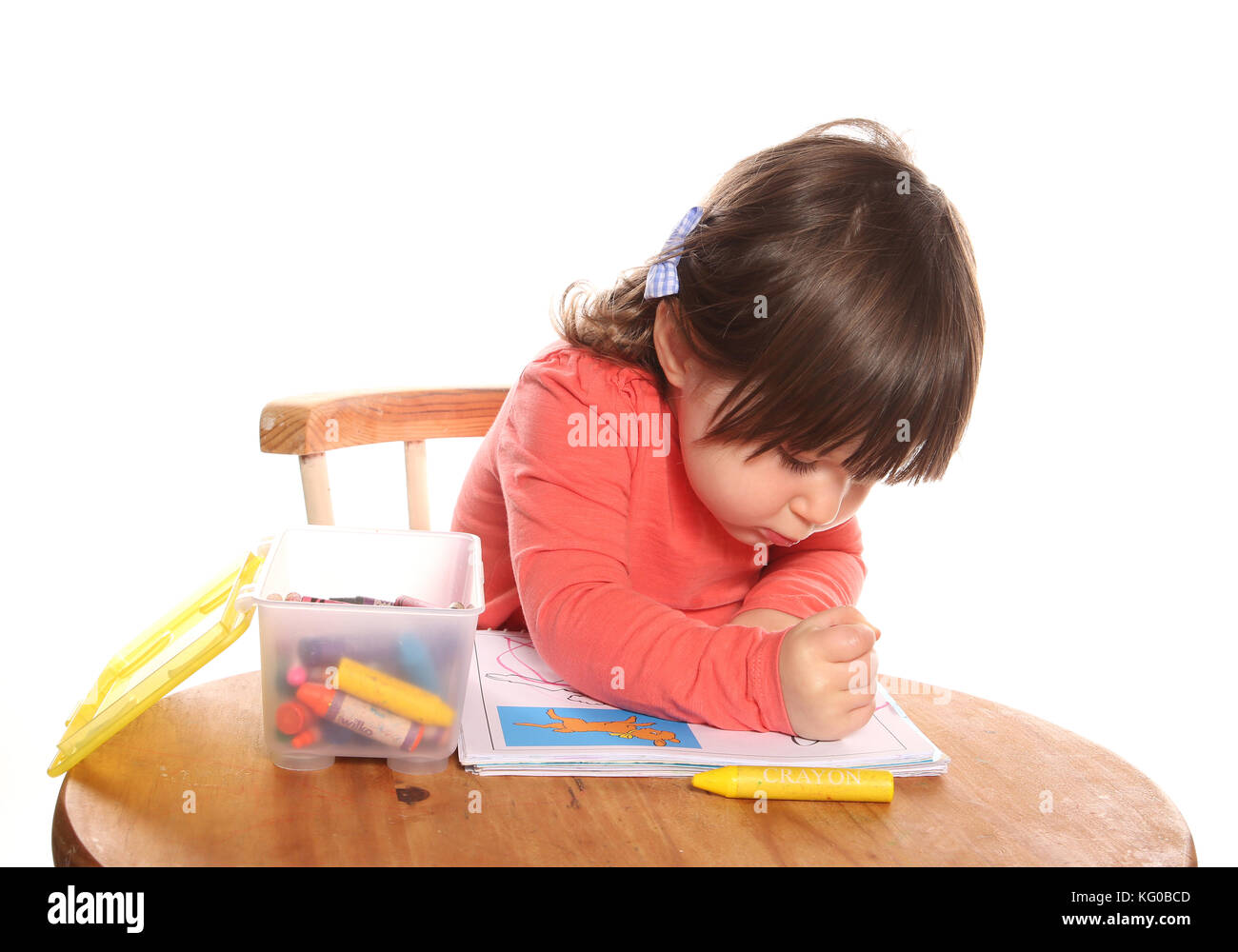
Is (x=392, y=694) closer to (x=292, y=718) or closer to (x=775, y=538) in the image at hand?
(x=292, y=718)

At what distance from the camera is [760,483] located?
79cm

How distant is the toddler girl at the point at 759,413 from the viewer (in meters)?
0.74

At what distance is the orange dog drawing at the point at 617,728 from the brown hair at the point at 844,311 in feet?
0.67

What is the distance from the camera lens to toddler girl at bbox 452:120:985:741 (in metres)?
0.74

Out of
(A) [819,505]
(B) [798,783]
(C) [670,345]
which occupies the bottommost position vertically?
(B) [798,783]

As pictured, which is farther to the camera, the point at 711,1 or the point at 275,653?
the point at 711,1

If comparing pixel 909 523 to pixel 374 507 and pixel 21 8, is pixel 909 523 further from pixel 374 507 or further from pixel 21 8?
pixel 21 8

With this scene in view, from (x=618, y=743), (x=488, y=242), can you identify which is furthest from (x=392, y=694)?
(x=488, y=242)

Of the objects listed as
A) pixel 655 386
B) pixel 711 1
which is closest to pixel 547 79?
pixel 711 1

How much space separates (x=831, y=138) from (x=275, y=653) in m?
0.53

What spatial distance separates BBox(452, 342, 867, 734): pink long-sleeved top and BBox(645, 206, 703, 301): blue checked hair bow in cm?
7

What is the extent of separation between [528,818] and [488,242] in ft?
3.43

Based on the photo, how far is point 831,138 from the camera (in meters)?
0.82

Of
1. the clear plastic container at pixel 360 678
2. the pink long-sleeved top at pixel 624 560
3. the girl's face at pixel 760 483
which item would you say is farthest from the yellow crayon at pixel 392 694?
the girl's face at pixel 760 483
